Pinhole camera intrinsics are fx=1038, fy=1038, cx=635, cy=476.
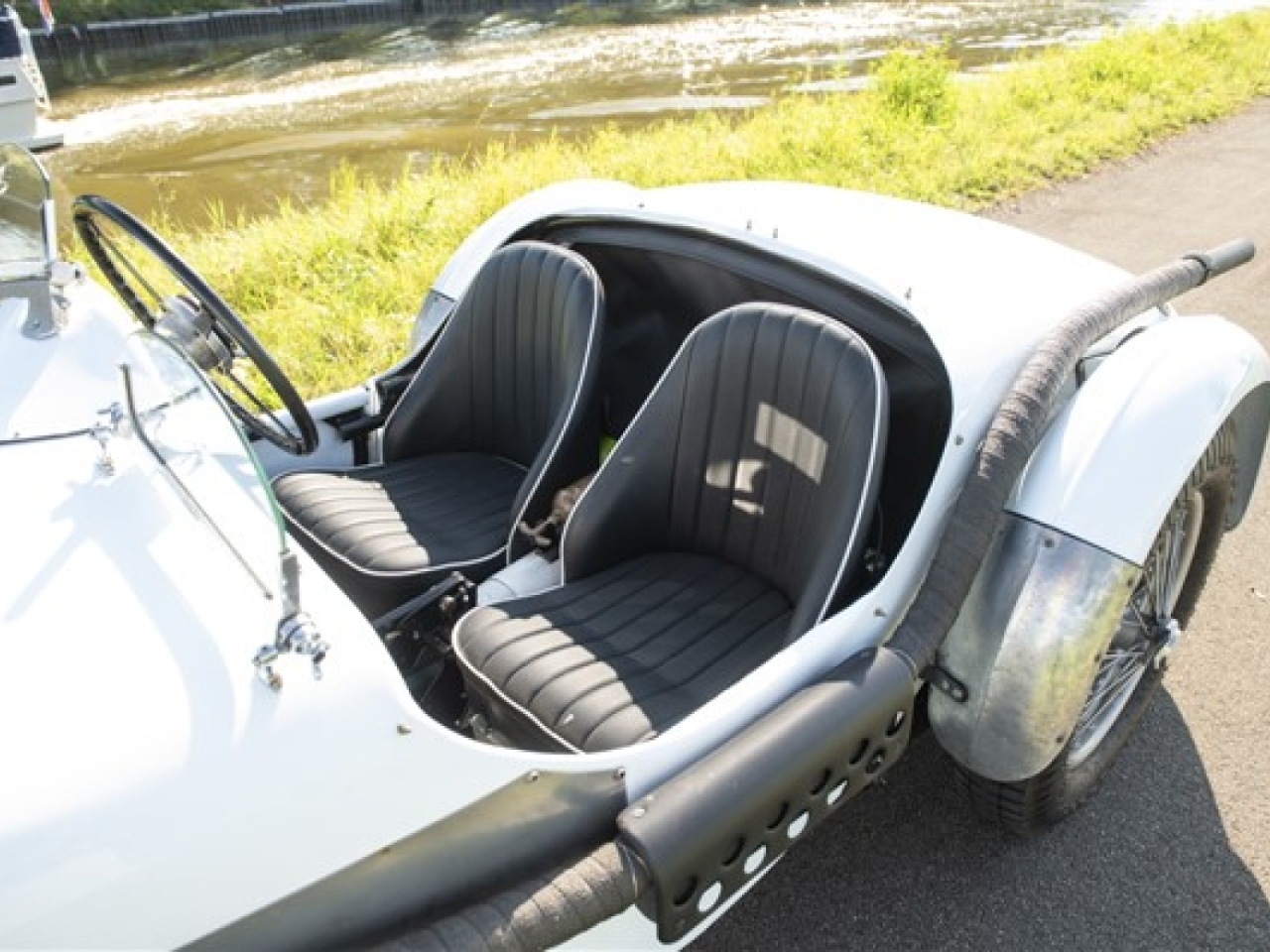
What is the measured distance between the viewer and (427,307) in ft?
9.78

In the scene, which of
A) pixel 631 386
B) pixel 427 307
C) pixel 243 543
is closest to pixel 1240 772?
pixel 631 386

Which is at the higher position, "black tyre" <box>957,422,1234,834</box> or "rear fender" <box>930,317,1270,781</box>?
"rear fender" <box>930,317,1270,781</box>

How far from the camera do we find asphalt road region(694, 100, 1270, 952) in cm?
192

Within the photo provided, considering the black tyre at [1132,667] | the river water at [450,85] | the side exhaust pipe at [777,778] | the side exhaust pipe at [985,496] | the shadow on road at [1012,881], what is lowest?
the river water at [450,85]

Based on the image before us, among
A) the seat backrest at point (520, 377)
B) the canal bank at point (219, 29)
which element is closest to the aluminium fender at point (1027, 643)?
the seat backrest at point (520, 377)

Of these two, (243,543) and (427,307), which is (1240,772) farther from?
(427,307)

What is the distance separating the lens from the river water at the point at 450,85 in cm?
1117

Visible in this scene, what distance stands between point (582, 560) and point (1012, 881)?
1072mm

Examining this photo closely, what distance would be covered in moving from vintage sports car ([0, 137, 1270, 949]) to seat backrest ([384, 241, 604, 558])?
1 cm

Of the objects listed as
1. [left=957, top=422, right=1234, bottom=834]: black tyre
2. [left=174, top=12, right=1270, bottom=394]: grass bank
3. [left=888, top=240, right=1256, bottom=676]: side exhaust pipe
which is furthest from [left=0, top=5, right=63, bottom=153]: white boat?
[left=957, top=422, right=1234, bottom=834]: black tyre

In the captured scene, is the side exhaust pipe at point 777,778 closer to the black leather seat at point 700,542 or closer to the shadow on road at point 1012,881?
the black leather seat at point 700,542

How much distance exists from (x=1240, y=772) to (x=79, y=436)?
239 cm

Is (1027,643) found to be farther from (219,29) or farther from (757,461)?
(219,29)

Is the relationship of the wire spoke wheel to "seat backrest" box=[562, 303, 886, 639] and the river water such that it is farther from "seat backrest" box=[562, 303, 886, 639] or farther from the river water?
the river water
